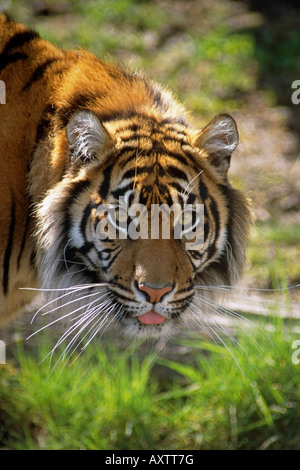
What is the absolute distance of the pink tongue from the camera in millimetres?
2340

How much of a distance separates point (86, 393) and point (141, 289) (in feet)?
3.92

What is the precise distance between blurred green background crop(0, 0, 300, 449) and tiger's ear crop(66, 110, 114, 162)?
2.65ft

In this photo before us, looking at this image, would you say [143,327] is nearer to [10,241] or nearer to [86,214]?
[86,214]

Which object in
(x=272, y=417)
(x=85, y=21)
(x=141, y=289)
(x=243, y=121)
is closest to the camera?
(x=141, y=289)

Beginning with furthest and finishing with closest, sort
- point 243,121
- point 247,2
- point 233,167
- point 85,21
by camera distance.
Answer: point 247,2, point 85,21, point 243,121, point 233,167

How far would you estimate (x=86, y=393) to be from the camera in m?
3.23

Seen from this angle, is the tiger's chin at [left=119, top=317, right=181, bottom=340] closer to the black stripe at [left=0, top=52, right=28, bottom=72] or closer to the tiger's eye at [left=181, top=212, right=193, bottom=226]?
the tiger's eye at [left=181, top=212, right=193, bottom=226]

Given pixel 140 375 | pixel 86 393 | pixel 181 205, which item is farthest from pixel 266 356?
pixel 181 205

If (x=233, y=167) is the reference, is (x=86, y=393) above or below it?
below

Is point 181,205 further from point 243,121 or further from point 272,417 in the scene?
point 243,121

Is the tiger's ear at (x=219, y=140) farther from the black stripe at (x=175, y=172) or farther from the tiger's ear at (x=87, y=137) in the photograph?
the tiger's ear at (x=87, y=137)

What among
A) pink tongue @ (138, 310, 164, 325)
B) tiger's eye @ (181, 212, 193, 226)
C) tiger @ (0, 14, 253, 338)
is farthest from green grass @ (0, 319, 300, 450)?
tiger's eye @ (181, 212, 193, 226)

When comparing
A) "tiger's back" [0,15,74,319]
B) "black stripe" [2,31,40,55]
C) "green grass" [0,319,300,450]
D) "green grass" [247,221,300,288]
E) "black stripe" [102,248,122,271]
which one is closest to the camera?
"black stripe" [102,248,122,271]

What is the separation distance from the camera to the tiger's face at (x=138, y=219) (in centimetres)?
226
